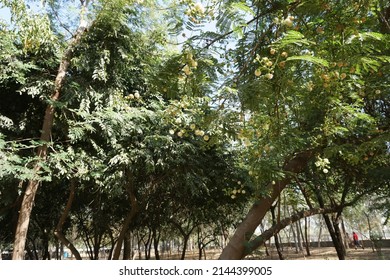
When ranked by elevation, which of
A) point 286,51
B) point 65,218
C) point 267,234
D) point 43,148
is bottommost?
point 267,234

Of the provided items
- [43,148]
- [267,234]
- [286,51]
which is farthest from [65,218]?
[286,51]

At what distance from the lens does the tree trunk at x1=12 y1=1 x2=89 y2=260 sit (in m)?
7.00

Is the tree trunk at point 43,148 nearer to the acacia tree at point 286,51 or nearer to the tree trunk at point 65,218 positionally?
the tree trunk at point 65,218

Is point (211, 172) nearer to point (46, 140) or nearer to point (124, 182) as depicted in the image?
point (124, 182)

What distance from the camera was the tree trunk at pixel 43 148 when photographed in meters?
7.00

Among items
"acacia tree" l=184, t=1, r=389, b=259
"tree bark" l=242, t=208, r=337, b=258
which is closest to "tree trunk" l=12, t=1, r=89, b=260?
"tree bark" l=242, t=208, r=337, b=258

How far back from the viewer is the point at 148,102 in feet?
27.2

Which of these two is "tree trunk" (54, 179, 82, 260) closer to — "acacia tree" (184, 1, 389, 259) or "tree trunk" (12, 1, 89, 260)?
"tree trunk" (12, 1, 89, 260)

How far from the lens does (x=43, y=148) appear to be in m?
7.15

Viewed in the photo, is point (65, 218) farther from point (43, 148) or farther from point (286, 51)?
point (286, 51)

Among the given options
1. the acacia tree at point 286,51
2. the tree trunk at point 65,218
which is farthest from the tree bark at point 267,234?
the tree trunk at point 65,218

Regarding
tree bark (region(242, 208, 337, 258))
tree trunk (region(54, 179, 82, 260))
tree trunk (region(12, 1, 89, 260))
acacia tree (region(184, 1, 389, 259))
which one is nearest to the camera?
acacia tree (region(184, 1, 389, 259))

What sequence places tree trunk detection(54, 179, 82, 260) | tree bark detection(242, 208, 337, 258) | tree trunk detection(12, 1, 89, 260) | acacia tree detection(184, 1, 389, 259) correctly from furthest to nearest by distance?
tree trunk detection(54, 179, 82, 260) → tree trunk detection(12, 1, 89, 260) → tree bark detection(242, 208, 337, 258) → acacia tree detection(184, 1, 389, 259)
